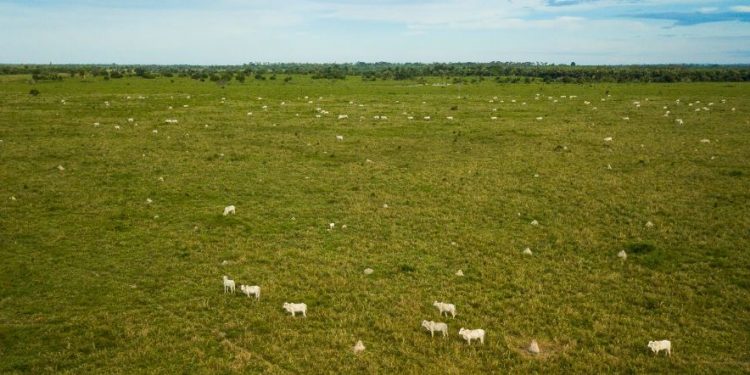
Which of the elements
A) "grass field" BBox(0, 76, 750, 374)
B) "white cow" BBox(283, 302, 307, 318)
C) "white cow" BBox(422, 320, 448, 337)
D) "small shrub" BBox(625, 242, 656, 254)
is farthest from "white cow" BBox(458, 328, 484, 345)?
"small shrub" BBox(625, 242, 656, 254)

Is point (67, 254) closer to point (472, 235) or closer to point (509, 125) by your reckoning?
point (472, 235)

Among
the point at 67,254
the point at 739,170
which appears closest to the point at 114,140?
the point at 67,254

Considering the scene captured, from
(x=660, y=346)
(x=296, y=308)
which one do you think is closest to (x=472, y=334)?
(x=660, y=346)

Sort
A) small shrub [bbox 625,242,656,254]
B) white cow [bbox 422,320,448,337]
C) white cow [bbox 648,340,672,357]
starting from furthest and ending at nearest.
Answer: small shrub [bbox 625,242,656,254]
white cow [bbox 422,320,448,337]
white cow [bbox 648,340,672,357]

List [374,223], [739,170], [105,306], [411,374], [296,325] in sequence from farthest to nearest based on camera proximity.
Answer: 1. [739,170]
2. [374,223]
3. [105,306]
4. [296,325]
5. [411,374]

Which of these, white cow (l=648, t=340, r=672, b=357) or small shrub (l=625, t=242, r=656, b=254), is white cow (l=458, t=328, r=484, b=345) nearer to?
white cow (l=648, t=340, r=672, b=357)

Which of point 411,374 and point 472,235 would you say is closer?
point 411,374

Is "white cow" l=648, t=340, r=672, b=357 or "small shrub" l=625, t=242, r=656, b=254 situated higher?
"small shrub" l=625, t=242, r=656, b=254

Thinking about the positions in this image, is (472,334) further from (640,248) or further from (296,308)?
(640,248)
